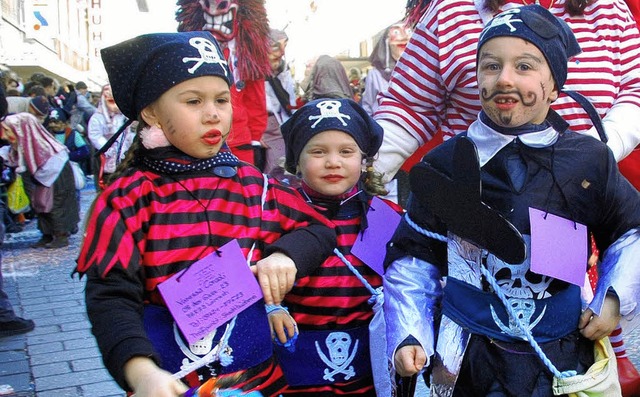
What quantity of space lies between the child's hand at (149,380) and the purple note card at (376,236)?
42.5 inches

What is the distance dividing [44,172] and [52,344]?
13.4ft

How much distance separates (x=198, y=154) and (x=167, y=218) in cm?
21

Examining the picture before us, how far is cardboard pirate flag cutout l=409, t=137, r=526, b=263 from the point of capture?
197cm

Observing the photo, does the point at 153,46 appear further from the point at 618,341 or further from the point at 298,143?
the point at 618,341

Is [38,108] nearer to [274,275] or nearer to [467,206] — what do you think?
[274,275]

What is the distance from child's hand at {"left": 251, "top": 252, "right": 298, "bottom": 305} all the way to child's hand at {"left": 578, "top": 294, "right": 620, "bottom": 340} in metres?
0.78

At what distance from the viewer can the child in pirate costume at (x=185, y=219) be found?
2.01m

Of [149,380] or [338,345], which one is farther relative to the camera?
[338,345]

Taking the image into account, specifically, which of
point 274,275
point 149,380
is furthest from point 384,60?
point 149,380

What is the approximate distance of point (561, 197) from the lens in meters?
2.06

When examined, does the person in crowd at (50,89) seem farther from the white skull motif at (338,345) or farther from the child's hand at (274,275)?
the child's hand at (274,275)

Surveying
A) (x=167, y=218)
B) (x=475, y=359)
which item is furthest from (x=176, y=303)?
(x=475, y=359)

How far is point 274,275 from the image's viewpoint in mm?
2020

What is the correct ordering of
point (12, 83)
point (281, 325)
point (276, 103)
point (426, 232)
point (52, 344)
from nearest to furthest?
point (426, 232) < point (281, 325) < point (52, 344) < point (276, 103) < point (12, 83)
